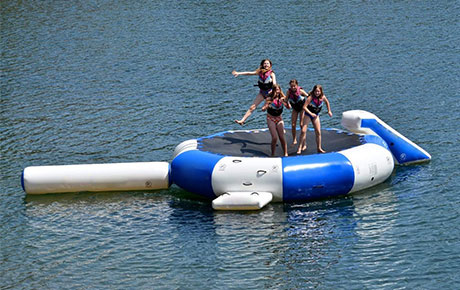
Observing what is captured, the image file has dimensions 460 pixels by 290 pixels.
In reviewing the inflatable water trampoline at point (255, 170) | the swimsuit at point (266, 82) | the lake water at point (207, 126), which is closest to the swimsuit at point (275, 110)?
Answer: the inflatable water trampoline at point (255, 170)

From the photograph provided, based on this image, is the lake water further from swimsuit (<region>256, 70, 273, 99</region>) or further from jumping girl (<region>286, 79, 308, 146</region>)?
swimsuit (<region>256, 70, 273, 99</region>)

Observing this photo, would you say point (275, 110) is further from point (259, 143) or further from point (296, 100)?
point (259, 143)

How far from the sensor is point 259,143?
1952cm

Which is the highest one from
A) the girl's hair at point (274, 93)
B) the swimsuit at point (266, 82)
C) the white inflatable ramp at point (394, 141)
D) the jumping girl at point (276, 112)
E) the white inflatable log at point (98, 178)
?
the swimsuit at point (266, 82)

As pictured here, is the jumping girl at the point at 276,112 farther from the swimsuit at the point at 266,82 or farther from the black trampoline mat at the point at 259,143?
the swimsuit at the point at 266,82

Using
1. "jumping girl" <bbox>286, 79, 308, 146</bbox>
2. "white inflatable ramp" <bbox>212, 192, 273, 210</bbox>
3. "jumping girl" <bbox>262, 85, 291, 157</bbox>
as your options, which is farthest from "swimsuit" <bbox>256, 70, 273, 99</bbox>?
"white inflatable ramp" <bbox>212, 192, 273, 210</bbox>

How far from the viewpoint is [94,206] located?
59.7 feet

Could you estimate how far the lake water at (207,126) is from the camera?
49.7 feet

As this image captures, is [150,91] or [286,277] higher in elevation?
[150,91]

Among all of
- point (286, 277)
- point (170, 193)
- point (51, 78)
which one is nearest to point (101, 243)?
point (170, 193)

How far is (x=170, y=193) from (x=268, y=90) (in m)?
3.35

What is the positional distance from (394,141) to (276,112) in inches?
120

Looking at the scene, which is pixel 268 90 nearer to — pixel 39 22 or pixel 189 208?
pixel 189 208

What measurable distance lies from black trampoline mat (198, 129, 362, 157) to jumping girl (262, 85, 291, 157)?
1.11 feet
